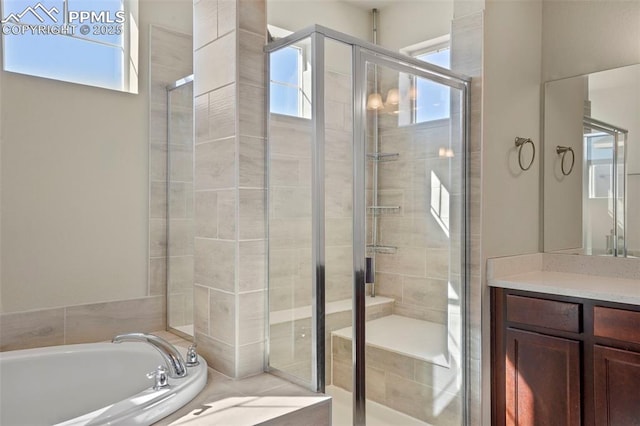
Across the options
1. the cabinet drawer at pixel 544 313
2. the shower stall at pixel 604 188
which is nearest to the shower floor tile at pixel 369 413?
the cabinet drawer at pixel 544 313

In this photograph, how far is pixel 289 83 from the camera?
1904 mm

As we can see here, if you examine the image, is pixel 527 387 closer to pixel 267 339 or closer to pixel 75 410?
pixel 267 339

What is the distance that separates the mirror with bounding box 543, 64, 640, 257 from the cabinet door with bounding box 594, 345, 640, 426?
0.71 m

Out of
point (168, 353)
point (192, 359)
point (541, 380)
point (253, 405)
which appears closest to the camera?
point (253, 405)

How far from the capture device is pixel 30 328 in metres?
2.28

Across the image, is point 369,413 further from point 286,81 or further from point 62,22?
point 62,22

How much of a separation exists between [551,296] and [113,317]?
2276 mm

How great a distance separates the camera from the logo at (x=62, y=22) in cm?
A: 230

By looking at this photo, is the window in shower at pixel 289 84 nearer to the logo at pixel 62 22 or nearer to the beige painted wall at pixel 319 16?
the logo at pixel 62 22

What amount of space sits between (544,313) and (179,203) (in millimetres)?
2053

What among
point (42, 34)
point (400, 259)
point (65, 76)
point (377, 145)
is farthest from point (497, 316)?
point (42, 34)

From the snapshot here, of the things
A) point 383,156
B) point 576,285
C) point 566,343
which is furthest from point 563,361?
point 383,156

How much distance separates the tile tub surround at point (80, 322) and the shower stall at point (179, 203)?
4.7 inches

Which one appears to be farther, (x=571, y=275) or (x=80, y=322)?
(x=571, y=275)
